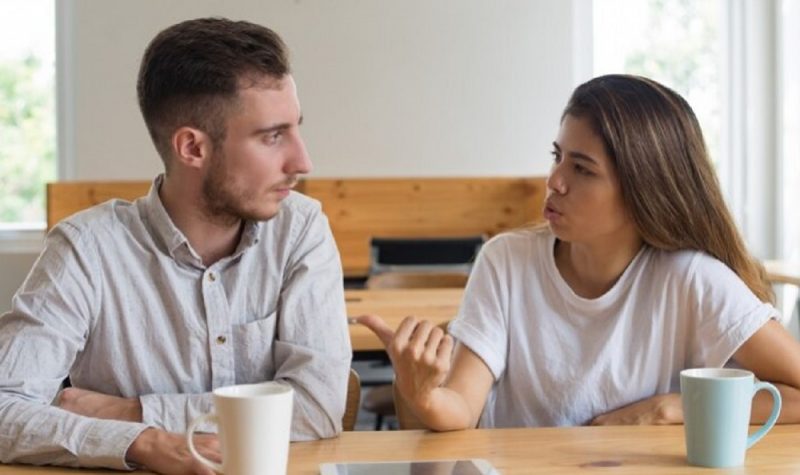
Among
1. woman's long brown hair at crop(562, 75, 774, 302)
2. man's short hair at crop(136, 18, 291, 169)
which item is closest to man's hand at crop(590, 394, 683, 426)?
woman's long brown hair at crop(562, 75, 774, 302)

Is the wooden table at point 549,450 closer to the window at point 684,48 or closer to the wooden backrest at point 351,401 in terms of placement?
the wooden backrest at point 351,401

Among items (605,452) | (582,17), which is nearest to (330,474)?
(605,452)

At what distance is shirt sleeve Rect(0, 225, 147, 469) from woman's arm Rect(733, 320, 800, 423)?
2.74ft

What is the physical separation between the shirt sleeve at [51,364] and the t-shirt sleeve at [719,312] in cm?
83

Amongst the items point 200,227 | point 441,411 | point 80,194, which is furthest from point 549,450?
point 80,194

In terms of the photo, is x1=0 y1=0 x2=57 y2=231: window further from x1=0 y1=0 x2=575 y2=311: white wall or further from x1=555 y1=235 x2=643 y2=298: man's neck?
x1=555 y1=235 x2=643 y2=298: man's neck

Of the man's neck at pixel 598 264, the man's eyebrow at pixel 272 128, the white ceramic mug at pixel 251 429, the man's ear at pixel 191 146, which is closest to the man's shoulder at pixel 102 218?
the man's ear at pixel 191 146

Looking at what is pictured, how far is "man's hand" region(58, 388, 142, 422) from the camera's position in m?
1.51

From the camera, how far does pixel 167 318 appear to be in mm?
1581

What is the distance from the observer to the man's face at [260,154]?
157 cm

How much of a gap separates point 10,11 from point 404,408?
4.74 metres

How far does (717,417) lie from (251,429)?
504 millimetres

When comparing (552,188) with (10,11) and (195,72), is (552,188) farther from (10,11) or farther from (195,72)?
(10,11)

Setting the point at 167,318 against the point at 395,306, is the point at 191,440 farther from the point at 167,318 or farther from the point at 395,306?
the point at 395,306
